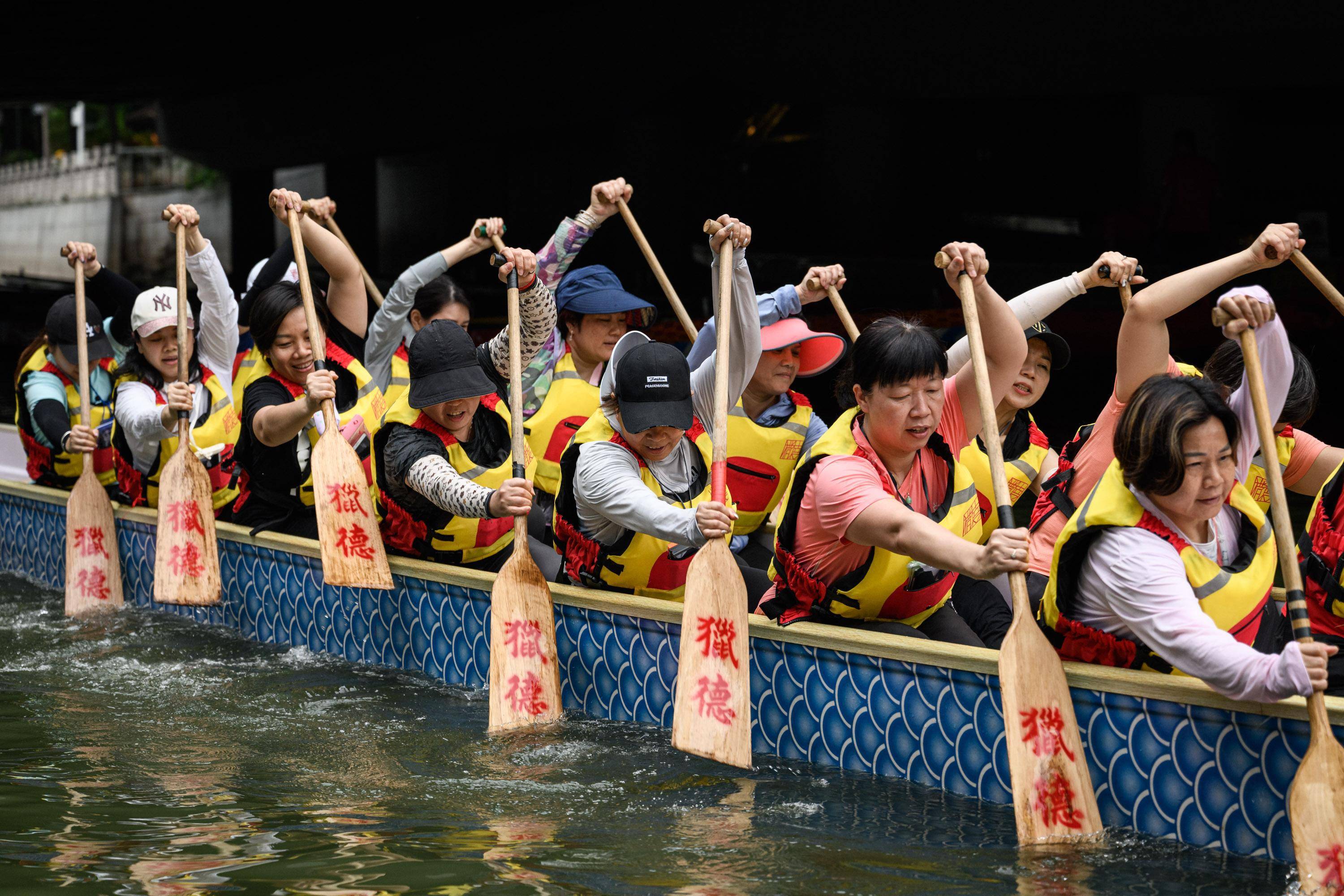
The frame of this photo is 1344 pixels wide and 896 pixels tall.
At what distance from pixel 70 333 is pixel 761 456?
341cm

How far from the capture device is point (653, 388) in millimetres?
3846

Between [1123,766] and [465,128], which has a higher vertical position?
[465,128]

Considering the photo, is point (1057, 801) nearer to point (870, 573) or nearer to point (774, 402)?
point (870, 573)

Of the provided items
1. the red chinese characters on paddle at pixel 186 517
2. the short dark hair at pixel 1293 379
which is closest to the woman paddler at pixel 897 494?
the short dark hair at pixel 1293 379

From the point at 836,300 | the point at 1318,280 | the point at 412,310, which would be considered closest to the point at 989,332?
the point at 1318,280

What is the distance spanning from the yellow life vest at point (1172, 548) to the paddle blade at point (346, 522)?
2.20 meters

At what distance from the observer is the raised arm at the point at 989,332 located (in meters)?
3.44

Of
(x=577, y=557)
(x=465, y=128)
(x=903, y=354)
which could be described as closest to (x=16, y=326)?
(x=465, y=128)

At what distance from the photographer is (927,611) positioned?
3729mm

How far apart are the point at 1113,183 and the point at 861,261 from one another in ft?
12.2

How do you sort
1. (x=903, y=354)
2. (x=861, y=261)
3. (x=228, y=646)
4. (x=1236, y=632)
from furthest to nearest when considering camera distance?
(x=861, y=261) → (x=228, y=646) → (x=903, y=354) → (x=1236, y=632)

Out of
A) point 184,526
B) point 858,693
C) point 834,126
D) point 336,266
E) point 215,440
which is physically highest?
point 834,126

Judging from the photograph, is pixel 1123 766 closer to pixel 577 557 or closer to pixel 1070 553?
pixel 1070 553

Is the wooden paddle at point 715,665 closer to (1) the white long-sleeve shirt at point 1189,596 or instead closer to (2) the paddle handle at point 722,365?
(2) the paddle handle at point 722,365
